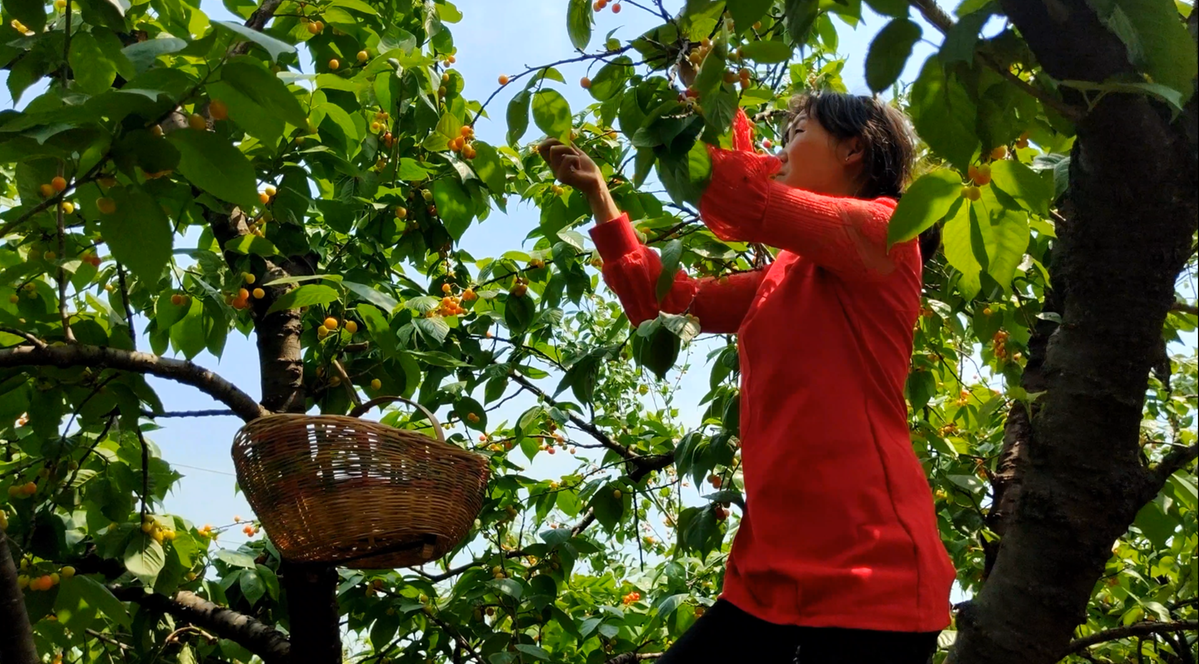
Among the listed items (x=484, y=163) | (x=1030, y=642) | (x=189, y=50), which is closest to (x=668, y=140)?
(x=189, y=50)

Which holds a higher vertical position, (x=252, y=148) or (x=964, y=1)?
(x=252, y=148)

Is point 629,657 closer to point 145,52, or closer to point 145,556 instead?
point 145,556

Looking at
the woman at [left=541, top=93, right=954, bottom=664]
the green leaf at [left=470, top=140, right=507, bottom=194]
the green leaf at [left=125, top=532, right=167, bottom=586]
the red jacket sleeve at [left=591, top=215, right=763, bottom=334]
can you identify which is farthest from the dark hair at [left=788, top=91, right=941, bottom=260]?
the green leaf at [left=125, top=532, right=167, bottom=586]

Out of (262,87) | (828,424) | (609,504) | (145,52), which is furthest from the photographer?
(609,504)

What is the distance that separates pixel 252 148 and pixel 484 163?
496mm

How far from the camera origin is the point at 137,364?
193 centimetres

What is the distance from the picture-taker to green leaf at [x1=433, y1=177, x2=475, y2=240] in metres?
2.42

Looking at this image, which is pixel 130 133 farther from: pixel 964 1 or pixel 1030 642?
pixel 1030 642

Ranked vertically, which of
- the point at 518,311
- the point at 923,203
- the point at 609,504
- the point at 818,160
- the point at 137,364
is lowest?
the point at 923,203

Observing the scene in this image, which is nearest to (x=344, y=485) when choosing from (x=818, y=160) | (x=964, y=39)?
(x=818, y=160)

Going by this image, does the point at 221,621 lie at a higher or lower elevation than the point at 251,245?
lower

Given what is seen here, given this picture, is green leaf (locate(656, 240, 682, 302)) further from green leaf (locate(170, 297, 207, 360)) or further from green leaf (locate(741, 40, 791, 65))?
green leaf (locate(170, 297, 207, 360))

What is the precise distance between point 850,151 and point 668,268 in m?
0.47

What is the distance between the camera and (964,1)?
1170mm
